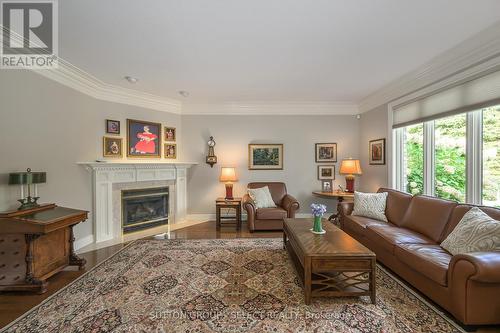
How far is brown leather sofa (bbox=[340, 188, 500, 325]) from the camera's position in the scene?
1674 millimetres

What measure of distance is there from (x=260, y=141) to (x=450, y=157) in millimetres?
3389

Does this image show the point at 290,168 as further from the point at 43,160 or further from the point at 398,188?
the point at 43,160

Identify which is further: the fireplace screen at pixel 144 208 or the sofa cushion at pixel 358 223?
the fireplace screen at pixel 144 208

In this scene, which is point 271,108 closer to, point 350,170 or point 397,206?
point 350,170

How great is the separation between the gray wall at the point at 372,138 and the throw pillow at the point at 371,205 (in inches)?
31.8

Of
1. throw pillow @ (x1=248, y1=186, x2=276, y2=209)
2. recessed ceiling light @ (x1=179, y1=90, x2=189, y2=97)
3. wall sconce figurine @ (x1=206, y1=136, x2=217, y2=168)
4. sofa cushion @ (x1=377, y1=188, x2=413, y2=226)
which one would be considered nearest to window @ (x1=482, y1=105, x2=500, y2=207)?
sofa cushion @ (x1=377, y1=188, x2=413, y2=226)

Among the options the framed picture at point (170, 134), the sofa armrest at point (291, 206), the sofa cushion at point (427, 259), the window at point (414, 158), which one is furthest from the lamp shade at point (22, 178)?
the window at point (414, 158)

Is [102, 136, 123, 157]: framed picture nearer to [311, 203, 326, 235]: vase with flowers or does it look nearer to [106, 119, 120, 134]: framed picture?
[106, 119, 120, 134]: framed picture

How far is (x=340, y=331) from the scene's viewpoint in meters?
1.72

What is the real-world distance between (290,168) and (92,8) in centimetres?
431

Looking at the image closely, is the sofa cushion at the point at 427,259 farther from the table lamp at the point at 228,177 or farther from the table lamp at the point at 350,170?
the table lamp at the point at 228,177

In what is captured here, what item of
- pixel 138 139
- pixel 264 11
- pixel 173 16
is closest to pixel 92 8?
pixel 173 16

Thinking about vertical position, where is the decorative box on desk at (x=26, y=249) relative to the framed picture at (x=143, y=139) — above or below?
below

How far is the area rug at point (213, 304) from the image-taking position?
178 cm
